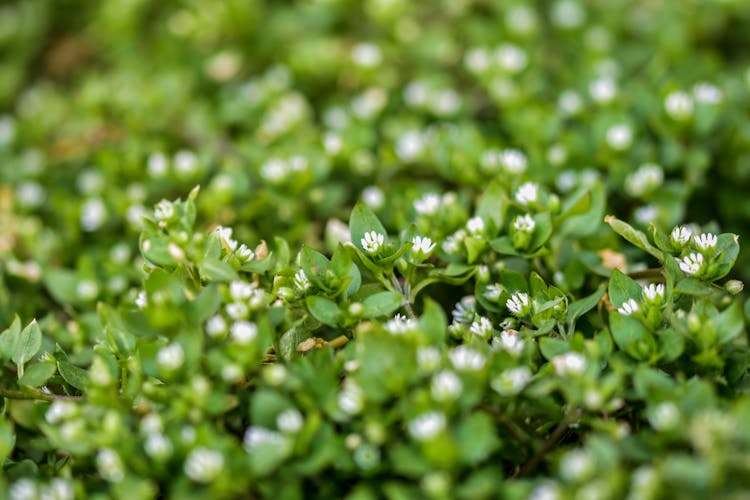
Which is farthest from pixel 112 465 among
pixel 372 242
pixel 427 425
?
pixel 372 242

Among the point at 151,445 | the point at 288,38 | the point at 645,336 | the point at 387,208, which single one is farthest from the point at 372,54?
the point at 151,445

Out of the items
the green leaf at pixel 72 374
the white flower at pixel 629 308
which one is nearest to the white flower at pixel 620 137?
the white flower at pixel 629 308

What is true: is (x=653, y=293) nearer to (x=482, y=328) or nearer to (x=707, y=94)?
(x=482, y=328)

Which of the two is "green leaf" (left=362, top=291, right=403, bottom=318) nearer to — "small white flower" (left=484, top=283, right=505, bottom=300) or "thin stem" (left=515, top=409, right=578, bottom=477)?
"small white flower" (left=484, top=283, right=505, bottom=300)

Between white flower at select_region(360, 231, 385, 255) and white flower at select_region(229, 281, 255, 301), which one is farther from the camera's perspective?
white flower at select_region(360, 231, 385, 255)

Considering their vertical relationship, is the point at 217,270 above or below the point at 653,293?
above

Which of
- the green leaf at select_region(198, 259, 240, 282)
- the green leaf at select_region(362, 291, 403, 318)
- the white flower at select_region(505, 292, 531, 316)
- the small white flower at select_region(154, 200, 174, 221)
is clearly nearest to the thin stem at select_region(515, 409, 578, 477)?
the white flower at select_region(505, 292, 531, 316)
